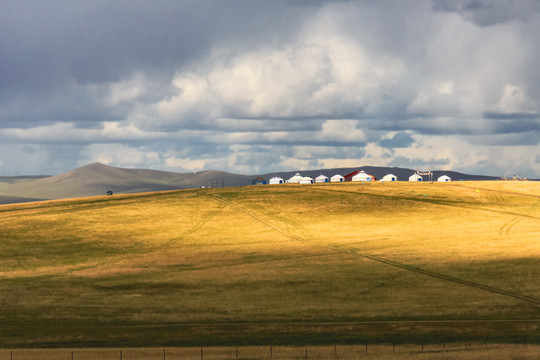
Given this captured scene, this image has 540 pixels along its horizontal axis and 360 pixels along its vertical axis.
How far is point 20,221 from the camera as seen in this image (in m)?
129

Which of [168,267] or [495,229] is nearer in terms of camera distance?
[168,267]

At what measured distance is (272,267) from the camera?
86375 mm

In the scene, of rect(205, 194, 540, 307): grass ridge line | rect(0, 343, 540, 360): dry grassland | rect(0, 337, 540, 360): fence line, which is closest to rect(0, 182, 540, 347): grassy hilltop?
rect(205, 194, 540, 307): grass ridge line

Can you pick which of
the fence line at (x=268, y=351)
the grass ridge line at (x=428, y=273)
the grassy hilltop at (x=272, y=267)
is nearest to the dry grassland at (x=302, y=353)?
the fence line at (x=268, y=351)

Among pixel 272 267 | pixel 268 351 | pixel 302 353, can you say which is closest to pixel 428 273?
pixel 272 267

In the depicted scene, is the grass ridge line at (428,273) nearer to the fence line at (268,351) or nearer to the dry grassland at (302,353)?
the fence line at (268,351)

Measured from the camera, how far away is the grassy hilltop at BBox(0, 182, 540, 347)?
57781mm

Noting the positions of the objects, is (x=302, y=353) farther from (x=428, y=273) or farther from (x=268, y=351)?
(x=428, y=273)

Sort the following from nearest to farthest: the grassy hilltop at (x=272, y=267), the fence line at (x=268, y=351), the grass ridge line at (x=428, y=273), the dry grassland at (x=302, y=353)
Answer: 1. the dry grassland at (x=302, y=353)
2. the fence line at (x=268, y=351)
3. the grassy hilltop at (x=272, y=267)
4. the grass ridge line at (x=428, y=273)

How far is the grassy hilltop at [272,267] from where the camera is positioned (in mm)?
57781

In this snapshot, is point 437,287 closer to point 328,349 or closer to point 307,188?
point 328,349

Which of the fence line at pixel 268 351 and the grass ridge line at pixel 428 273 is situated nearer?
the fence line at pixel 268 351

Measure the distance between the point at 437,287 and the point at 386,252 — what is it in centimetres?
2327

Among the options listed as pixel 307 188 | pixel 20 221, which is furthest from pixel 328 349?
pixel 307 188
